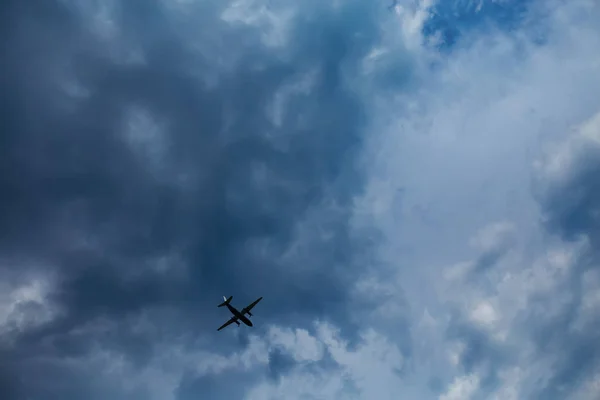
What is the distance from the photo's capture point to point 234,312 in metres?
199
